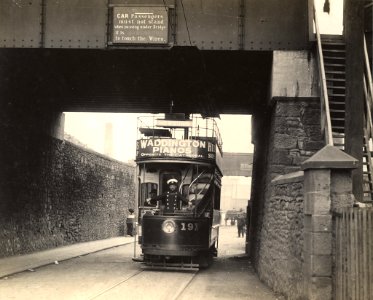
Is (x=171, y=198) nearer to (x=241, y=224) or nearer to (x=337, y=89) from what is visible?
(x=337, y=89)

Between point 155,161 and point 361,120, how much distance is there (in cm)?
583

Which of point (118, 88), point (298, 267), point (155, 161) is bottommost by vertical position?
point (298, 267)

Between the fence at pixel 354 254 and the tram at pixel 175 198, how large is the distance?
708 centimetres

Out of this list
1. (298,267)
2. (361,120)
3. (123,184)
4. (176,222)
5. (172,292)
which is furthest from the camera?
(123,184)

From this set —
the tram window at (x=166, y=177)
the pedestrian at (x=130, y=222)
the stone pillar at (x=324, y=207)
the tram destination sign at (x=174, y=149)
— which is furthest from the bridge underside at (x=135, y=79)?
the pedestrian at (x=130, y=222)

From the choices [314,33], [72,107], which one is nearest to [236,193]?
[72,107]

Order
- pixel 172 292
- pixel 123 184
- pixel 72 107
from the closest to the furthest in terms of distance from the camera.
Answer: pixel 172 292 < pixel 72 107 < pixel 123 184

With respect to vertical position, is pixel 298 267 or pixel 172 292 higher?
pixel 298 267

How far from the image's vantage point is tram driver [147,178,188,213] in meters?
14.3

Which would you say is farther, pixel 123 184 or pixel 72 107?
pixel 123 184

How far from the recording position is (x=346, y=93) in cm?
1182

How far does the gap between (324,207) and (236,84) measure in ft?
29.9

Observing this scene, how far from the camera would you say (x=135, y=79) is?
16.0 metres

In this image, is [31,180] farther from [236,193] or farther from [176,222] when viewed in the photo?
[236,193]
